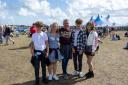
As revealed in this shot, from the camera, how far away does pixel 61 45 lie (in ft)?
37.2

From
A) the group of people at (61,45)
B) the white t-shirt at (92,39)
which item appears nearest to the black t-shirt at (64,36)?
the group of people at (61,45)

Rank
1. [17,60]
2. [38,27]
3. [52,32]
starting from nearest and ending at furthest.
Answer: [38,27], [52,32], [17,60]

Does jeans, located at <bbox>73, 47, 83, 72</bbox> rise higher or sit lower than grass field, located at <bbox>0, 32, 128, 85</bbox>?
higher

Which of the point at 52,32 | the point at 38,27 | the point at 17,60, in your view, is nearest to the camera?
the point at 38,27

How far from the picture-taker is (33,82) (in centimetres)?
1143

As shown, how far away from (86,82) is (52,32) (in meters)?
1.98

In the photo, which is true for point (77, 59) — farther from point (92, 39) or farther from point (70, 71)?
point (70, 71)

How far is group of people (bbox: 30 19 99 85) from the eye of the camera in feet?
34.6

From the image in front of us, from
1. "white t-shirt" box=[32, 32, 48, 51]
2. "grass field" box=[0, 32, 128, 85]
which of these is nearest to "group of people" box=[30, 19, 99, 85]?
"white t-shirt" box=[32, 32, 48, 51]

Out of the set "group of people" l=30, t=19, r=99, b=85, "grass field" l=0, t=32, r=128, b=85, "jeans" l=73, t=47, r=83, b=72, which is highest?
"group of people" l=30, t=19, r=99, b=85

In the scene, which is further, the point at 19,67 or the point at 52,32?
the point at 19,67

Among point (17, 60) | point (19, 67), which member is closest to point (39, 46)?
point (19, 67)

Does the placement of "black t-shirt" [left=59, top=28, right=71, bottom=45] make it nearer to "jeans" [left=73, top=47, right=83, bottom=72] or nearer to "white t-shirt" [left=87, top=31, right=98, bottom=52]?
"jeans" [left=73, top=47, right=83, bottom=72]

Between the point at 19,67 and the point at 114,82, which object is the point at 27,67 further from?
the point at 114,82
